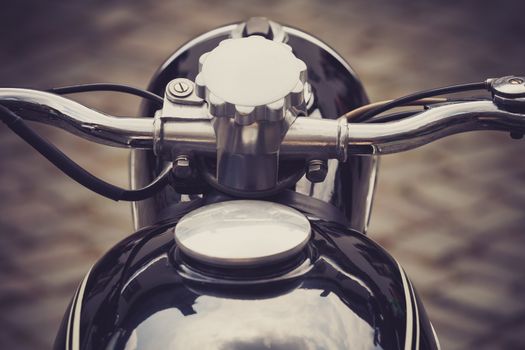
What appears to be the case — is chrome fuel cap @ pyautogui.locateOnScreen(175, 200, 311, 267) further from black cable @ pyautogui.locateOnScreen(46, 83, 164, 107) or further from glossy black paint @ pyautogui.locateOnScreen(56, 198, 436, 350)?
black cable @ pyautogui.locateOnScreen(46, 83, 164, 107)

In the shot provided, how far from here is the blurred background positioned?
2145 mm

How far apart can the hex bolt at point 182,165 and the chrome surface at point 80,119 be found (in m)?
0.03

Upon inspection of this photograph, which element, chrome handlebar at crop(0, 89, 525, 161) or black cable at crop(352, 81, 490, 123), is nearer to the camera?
chrome handlebar at crop(0, 89, 525, 161)

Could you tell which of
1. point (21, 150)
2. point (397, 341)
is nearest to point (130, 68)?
point (21, 150)

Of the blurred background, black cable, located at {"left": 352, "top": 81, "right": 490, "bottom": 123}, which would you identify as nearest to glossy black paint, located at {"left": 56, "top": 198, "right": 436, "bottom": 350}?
black cable, located at {"left": 352, "top": 81, "right": 490, "bottom": 123}

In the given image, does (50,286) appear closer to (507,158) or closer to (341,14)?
(507,158)

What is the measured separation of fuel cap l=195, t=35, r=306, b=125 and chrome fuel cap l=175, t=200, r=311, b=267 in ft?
0.28

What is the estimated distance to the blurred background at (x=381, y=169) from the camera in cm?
214

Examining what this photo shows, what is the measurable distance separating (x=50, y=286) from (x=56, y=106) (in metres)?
1.37

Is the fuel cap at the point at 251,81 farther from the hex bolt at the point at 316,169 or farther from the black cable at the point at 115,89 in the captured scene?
the black cable at the point at 115,89

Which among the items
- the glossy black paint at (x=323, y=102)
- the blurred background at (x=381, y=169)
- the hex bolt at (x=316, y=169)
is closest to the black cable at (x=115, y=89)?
the glossy black paint at (x=323, y=102)

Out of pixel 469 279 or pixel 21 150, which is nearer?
pixel 469 279

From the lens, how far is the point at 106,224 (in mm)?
2344

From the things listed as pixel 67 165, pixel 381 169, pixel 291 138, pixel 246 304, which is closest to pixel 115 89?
pixel 67 165
